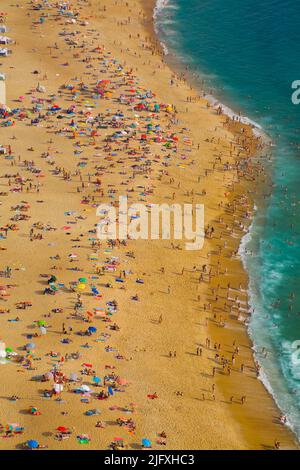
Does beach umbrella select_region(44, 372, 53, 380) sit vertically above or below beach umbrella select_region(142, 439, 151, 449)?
above

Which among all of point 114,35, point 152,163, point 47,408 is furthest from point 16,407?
point 114,35

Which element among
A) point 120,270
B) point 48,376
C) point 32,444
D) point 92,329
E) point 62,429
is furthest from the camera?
point 120,270

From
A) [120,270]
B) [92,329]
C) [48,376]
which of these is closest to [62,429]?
[48,376]

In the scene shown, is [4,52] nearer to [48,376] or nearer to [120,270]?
[120,270]

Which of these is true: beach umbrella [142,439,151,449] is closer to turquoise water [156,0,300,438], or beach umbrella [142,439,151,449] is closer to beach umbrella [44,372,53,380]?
beach umbrella [44,372,53,380]

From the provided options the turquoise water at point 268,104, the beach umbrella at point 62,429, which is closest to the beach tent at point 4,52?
the turquoise water at point 268,104

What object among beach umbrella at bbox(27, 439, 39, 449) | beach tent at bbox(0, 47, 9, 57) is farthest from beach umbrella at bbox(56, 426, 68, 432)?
beach tent at bbox(0, 47, 9, 57)
